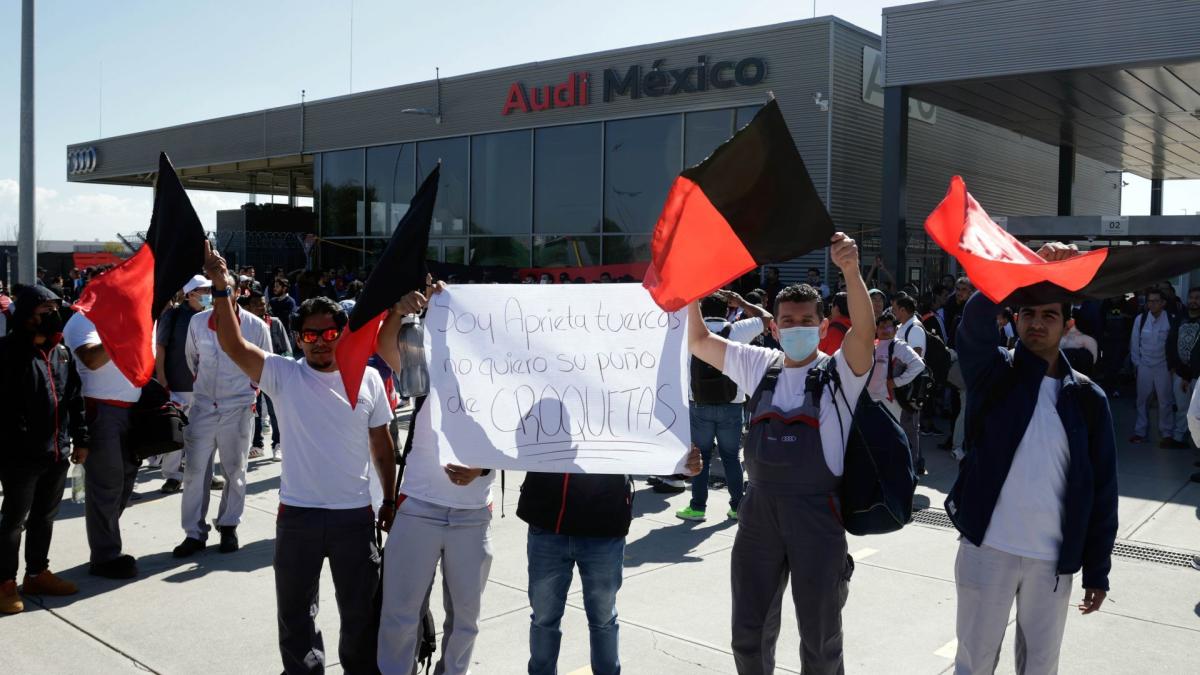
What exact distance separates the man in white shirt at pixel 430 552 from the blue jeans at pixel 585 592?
284 mm

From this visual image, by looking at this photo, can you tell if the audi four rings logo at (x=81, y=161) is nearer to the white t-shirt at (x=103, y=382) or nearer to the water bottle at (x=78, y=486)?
the water bottle at (x=78, y=486)

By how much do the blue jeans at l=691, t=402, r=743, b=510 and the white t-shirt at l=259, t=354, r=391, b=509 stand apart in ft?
13.8

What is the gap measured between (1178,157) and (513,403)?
29156 mm

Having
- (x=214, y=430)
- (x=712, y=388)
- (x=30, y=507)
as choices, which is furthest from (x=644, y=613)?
(x=30, y=507)

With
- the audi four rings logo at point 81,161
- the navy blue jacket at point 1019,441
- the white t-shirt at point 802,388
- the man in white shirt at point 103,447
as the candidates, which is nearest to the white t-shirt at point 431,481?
the white t-shirt at point 802,388

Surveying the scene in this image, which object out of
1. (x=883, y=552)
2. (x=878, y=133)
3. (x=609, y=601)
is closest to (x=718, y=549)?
(x=883, y=552)

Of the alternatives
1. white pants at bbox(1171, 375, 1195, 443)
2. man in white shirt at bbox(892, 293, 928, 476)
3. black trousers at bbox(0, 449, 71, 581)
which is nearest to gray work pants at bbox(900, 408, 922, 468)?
man in white shirt at bbox(892, 293, 928, 476)

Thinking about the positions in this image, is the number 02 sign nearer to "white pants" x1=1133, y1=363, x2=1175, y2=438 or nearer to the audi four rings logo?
"white pants" x1=1133, y1=363, x2=1175, y2=438

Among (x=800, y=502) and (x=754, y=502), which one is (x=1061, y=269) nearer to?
(x=800, y=502)

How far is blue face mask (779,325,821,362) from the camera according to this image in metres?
4.02

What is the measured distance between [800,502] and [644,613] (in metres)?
2.26

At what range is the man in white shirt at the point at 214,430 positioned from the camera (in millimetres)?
6996

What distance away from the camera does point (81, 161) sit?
40.3 metres

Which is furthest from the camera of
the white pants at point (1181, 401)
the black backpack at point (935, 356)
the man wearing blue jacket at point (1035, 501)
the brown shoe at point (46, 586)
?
the white pants at point (1181, 401)
